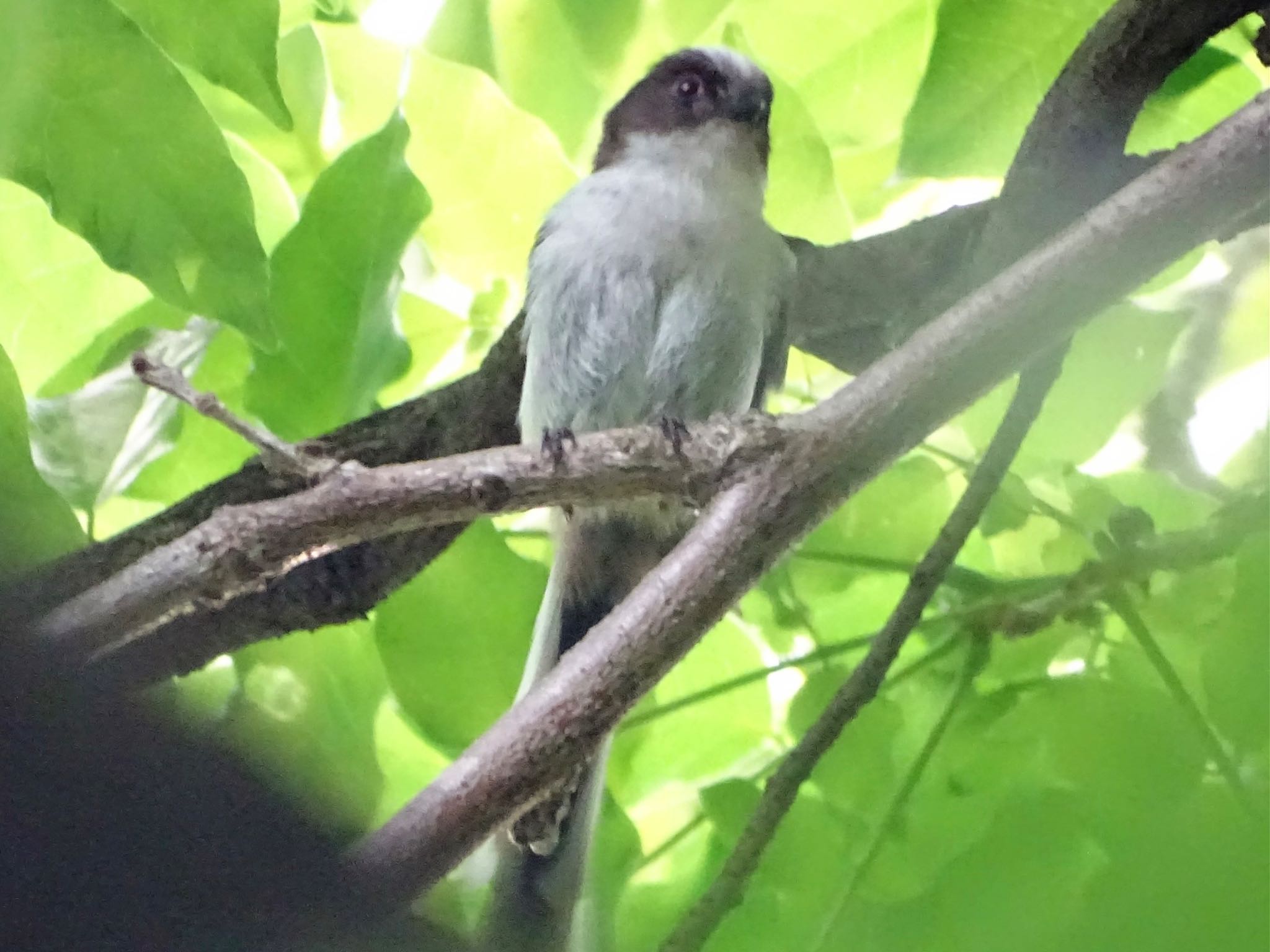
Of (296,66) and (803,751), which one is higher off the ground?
(296,66)

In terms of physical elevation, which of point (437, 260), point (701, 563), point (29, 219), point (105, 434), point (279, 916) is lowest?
point (279, 916)

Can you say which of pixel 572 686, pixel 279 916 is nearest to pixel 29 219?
pixel 572 686

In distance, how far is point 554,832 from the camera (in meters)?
0.73

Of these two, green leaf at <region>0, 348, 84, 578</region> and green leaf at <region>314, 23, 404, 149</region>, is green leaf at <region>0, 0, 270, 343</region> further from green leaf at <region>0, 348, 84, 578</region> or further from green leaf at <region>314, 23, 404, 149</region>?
green leaf at <region>314, 23, 404, 149</region>

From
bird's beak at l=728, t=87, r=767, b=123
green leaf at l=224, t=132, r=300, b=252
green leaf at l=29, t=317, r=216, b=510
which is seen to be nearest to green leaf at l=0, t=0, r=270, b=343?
green leaf at l=29, t=317, r=216, b=510

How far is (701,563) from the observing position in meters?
0.54

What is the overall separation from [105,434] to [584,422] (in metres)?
0.36

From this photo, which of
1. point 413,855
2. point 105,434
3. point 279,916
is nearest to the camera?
point 279,916

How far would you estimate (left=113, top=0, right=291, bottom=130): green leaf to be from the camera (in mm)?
600

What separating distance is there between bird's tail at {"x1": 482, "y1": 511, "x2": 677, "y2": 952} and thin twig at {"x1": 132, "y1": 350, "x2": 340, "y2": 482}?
0.19 meters

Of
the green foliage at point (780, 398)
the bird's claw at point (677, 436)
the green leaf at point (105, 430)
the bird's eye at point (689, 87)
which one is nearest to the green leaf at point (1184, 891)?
the green foliage at point (780, 398)

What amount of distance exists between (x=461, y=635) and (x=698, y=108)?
555mm

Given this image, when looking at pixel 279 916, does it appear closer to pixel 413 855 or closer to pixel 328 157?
pixel 413 855

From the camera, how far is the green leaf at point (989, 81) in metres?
0.74
